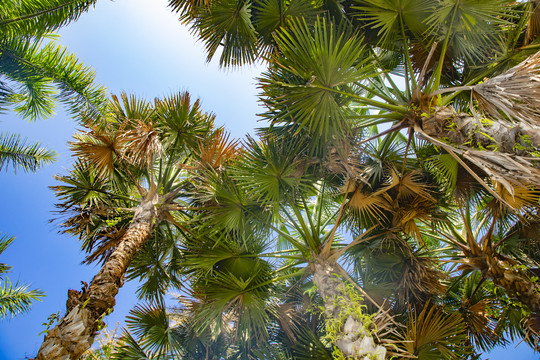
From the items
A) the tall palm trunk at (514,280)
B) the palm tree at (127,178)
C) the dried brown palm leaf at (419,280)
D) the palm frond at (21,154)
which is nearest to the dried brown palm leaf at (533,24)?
the tall palm trunk at (514,280)

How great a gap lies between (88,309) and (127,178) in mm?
2916

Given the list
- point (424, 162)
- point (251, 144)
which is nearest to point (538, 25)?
point (424, 162)

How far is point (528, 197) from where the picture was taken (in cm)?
413

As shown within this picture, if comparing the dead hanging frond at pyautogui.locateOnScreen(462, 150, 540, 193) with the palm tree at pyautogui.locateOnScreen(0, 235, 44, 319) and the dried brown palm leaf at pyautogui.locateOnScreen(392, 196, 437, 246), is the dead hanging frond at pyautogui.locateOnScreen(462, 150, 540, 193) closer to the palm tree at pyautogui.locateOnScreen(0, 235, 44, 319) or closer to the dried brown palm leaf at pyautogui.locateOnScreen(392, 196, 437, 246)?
the dried brown palm leaf at pyautogui.locateOnScreen(392, 196, 437, 246)

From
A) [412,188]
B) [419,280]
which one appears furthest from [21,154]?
[419,280]

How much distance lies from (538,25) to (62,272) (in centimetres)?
1900

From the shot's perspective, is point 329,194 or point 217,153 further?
point 329,194

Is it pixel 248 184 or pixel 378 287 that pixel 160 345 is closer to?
pixel 248 184

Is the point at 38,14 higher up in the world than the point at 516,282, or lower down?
higher up

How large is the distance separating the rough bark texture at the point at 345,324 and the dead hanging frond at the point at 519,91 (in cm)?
244

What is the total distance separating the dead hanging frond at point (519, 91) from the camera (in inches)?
114

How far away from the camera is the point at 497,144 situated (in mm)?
2939

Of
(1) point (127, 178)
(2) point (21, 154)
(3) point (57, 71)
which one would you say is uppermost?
(3) point (57, 71)

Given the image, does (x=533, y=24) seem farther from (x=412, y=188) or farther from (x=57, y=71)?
(x=57, y=71)
